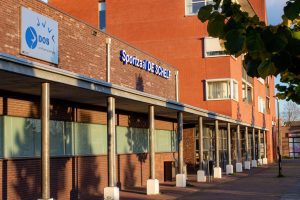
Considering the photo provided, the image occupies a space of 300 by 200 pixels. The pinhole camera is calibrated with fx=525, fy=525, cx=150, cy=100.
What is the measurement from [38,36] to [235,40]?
1172 centimetres

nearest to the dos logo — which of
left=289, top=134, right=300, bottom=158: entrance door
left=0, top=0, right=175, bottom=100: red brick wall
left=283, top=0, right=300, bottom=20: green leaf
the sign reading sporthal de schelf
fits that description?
the sign reading sporthal de schelf

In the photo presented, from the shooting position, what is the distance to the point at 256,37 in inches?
156

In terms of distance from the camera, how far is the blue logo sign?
14314 millimetres

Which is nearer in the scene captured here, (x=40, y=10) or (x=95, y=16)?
(x=40, y=10)

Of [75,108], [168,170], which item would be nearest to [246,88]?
[168,170]

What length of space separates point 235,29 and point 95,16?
40259mm

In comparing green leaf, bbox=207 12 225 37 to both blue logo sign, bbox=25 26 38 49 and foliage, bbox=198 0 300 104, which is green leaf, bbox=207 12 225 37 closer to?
foliage, bbox=198 0 300 104

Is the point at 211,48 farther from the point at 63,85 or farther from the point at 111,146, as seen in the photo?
the point at 63,85

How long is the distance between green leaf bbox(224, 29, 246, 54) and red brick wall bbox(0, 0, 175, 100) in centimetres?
1013

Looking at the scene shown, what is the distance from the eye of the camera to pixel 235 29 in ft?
13.1

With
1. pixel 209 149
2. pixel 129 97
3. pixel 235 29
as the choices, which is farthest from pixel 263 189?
pixel 235 29

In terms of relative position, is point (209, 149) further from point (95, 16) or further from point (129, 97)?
point (129, 97)

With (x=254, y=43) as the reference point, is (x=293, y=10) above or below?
above

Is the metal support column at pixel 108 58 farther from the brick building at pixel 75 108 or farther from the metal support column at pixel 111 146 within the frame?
the metal support column at pixel 111 146
